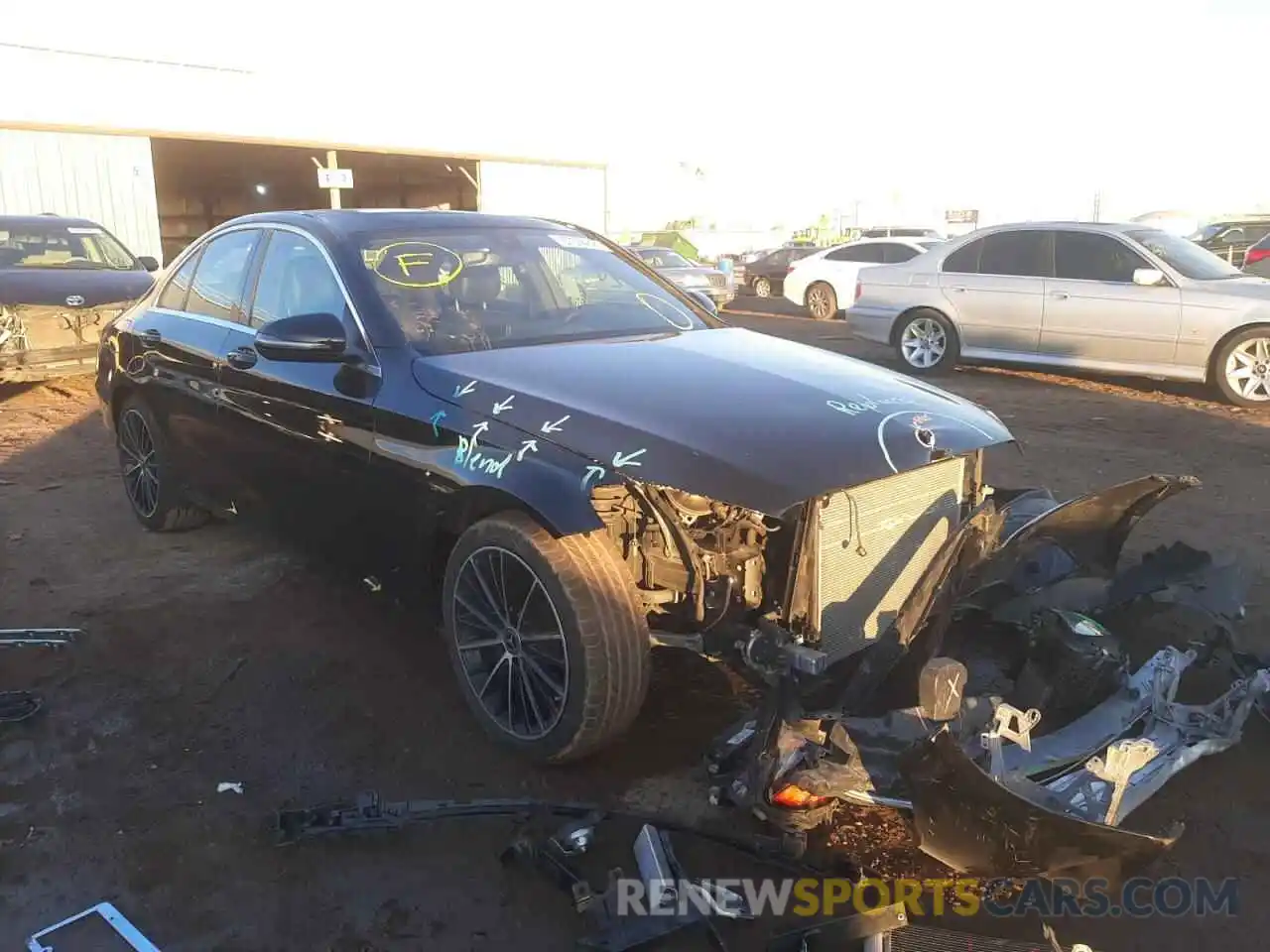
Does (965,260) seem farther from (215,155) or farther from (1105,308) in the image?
(215,155)

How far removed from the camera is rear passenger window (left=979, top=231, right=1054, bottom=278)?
960 centimetres

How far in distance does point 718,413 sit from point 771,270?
20070 mm

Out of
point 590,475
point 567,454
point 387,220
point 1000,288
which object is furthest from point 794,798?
point 1000,288

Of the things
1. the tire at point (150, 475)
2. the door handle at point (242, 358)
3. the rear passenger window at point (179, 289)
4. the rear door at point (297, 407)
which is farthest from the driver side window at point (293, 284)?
the tire at point (150, 475)

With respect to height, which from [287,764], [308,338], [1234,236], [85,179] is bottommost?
[287,764]

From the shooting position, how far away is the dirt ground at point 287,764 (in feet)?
8.46

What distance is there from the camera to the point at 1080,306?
9.22 metres

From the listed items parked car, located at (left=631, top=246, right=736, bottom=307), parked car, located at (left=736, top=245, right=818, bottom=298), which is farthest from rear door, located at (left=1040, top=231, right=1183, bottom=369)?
parked car, located at (left=736, top=245, right=818, bottom=298)

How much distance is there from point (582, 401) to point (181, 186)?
30.2 meters

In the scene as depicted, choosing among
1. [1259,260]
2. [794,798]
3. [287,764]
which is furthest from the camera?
[1259,260]

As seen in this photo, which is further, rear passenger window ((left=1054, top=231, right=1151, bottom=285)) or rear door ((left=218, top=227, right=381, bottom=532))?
rear passenger window ((left=1054, top=231, right=1151, bottom=285))

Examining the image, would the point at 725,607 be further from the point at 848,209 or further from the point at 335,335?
the point at 848,209

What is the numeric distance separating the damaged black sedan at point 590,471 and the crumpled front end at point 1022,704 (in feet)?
0.09

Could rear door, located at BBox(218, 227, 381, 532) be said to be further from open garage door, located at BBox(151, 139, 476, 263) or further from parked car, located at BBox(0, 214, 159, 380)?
open garage door, located at BBox(151, 139, 476, 263)
